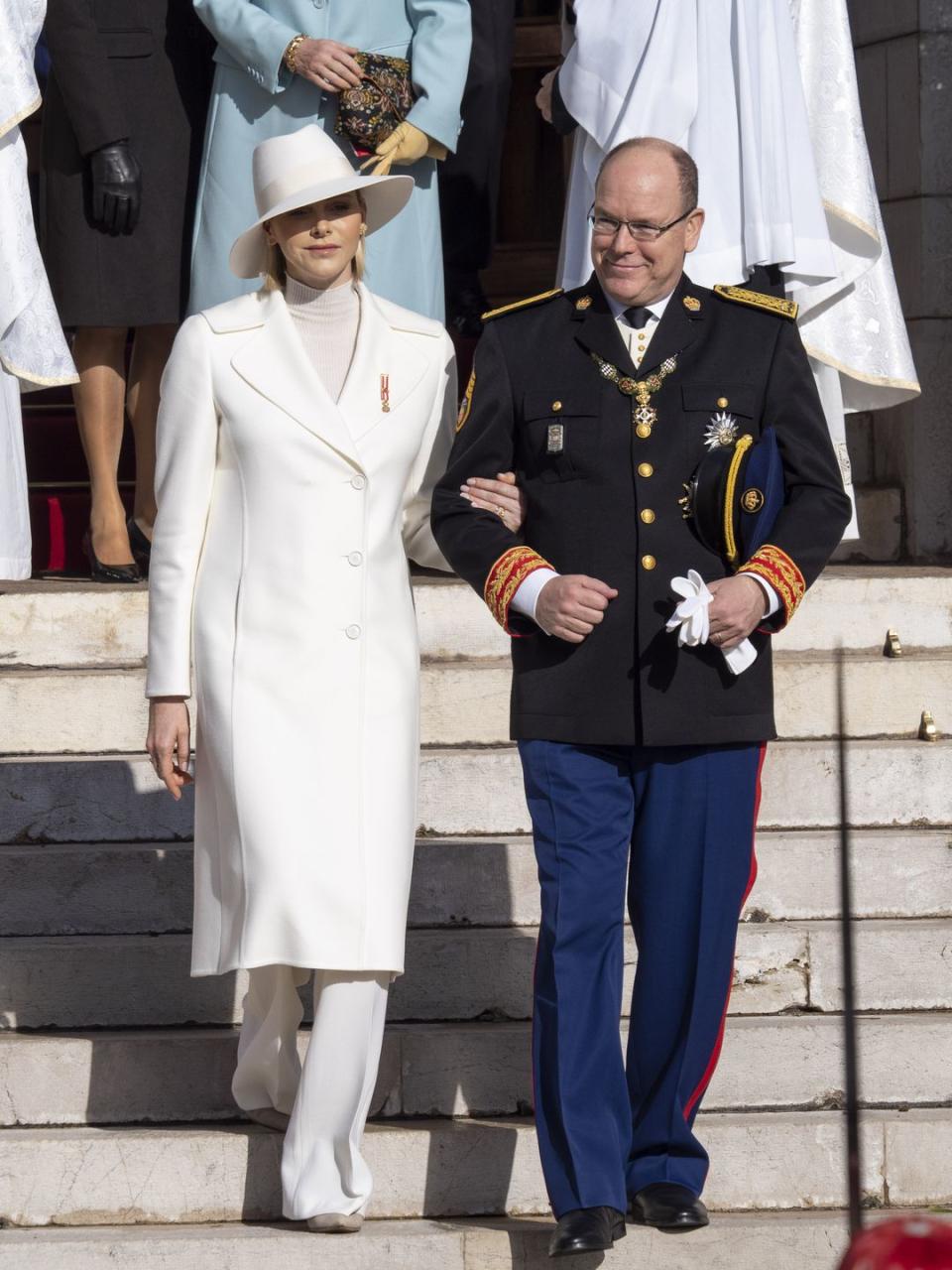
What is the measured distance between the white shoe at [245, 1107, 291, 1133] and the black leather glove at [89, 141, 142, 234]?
9.72 ft

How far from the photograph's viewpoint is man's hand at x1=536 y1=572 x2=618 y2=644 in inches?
134

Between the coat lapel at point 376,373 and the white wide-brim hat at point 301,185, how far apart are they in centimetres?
18

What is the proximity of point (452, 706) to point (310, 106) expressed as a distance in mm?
1753

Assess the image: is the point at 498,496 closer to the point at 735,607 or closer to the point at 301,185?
the point at 735,607

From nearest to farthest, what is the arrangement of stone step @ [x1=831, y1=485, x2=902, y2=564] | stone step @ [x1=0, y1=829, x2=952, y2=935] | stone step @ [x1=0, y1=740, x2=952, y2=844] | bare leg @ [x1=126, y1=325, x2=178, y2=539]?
stone step @ [x1=0, y1=829, x2=952, y2=935] → stone step @ [x1=0, y1=740, x2=952, y2=844] → bare leg @ [x1=126, y1=325, x2=178, y2=539] → stone step @ [x1=831, y1=485, x2=902, y2=564]

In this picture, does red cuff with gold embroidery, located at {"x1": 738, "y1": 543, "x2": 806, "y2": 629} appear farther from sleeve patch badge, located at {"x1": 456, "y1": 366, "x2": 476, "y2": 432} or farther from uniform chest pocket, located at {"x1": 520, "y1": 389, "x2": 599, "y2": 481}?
sleeve patch badge, located at {"x1": 456, "y1": 366, "x2": 476, "y2": 432}

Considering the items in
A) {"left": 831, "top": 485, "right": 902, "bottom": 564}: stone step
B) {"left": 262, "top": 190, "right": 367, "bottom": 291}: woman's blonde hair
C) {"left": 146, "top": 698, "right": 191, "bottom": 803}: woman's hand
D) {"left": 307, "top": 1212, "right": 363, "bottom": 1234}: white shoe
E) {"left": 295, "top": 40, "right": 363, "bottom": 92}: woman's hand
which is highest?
{"left": 295, "top": 40, "right": 363, "bottom": 92}: woman's hand

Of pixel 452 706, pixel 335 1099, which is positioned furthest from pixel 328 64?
pixel 335 1099

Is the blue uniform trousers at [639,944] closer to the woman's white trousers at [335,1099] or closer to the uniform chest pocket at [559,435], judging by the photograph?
the woman's white trousers at [335,1099]

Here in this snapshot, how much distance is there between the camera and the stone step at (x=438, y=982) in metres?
4.35

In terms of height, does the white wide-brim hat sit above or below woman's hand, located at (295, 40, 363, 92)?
below

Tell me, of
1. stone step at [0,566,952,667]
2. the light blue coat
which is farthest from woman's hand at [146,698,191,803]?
the light blue coat

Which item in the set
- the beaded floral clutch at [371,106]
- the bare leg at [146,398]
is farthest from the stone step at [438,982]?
the beaded floral clutch at [371,106]

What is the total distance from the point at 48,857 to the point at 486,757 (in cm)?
105
